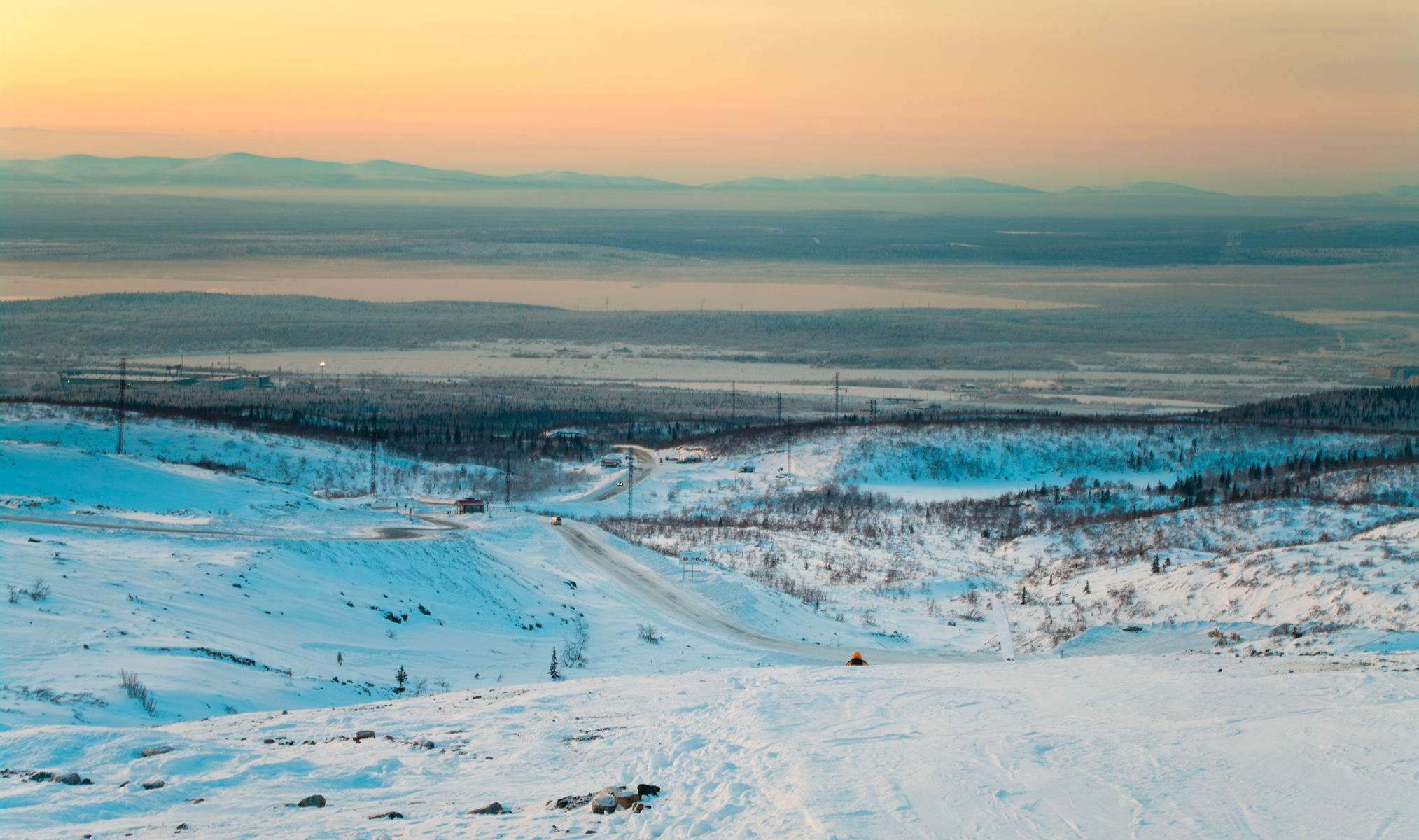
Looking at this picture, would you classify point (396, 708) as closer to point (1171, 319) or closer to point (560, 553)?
point (560, 553)

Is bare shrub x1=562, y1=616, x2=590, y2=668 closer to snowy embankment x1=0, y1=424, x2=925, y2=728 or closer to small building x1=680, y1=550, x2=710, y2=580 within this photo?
snowy embankment x1=0, y1=424, x2=925, y2=728

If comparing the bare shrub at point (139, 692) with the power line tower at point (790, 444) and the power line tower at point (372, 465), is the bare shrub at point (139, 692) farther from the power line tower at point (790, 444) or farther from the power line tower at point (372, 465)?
the power line tower at point (790, 444)

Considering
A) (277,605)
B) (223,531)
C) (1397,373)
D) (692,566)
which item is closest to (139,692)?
(277,605)

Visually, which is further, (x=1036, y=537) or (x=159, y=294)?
(x=159, y=294)

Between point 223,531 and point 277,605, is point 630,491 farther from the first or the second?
point 277,605

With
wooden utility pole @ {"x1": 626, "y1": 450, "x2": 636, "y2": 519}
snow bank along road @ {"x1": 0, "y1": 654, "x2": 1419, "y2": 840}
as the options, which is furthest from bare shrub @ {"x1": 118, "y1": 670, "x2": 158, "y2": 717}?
wooden utility pole @ {"x1": 626, "y1": 450, "x2": 636, "y2": 519}

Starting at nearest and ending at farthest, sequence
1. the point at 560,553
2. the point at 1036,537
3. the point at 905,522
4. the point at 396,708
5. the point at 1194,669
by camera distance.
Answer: the point at 396,708 → the point at 1194,669 → the point at 560,553 → the point at 1036,537 → the point at 905,522

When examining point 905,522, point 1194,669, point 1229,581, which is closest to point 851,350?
point 905,522
